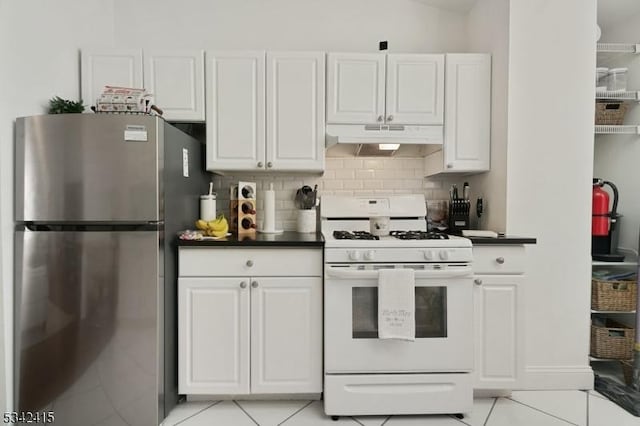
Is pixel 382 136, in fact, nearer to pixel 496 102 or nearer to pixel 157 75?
pixel 496 102

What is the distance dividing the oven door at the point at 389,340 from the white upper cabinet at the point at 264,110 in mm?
931

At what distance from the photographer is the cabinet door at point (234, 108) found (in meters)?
2.21

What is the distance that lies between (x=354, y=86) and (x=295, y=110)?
0.45 meters

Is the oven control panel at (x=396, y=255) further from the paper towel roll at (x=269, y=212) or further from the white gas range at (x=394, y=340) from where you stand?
the paper towel roll at (x=269, y=212)

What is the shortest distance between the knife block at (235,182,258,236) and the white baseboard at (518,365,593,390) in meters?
2.13

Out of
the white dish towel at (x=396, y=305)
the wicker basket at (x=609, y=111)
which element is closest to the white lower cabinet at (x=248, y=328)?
the white dish towel at (x=396, y=305)

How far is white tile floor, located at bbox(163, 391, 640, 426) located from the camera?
70.7 inches

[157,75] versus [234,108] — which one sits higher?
[157,75]

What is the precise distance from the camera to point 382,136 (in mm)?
2082

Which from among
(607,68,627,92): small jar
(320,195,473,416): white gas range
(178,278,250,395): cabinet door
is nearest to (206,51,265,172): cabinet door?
(178,278,250,395): cabinet door

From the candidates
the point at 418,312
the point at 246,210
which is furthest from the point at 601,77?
the point at 246,210

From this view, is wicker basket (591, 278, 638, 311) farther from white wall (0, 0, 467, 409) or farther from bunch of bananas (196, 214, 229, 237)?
bunch of bananas (196, 214, 229, 237)

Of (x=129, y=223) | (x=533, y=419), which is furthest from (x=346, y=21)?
(x=533, y=419)

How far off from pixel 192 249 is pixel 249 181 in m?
0.91
